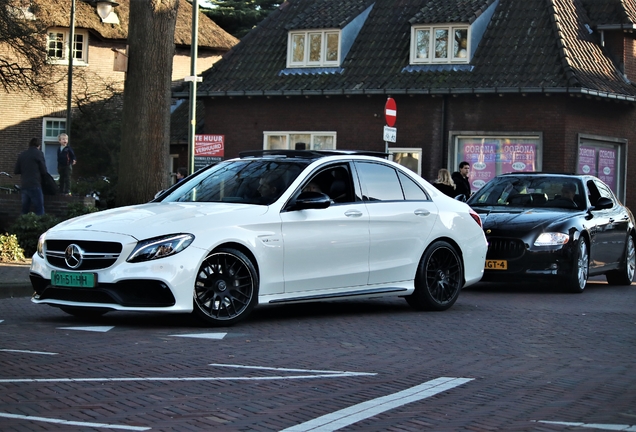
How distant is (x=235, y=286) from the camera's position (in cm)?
1034

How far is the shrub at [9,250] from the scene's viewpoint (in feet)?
55.8

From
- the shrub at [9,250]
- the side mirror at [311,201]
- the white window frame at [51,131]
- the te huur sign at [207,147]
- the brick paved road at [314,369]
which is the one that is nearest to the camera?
the brick paved road at [314,369]

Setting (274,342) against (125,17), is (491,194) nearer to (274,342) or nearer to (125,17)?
(274,342)

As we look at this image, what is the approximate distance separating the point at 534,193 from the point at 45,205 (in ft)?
29.2

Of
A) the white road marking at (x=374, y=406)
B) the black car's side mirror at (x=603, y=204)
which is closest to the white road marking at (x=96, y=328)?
the white road marking at (x=374, y=406)

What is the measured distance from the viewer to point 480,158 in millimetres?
31656

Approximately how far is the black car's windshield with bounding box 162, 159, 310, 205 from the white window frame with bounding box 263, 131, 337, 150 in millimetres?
22108

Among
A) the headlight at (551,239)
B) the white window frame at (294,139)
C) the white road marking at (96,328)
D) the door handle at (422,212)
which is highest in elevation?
the white window frame at (294,139)

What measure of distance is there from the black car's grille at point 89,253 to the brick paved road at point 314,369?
1.95 feet

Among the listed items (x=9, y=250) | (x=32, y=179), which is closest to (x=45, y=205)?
(x=32, y=179)

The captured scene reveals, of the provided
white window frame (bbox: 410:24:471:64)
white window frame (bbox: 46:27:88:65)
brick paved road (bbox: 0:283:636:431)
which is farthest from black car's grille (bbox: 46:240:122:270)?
white window frame (bbox: 46:27:88:65)

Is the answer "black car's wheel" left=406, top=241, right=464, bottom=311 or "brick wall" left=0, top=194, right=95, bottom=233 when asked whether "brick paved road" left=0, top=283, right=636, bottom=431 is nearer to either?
"black car's wheel" left=406, top=241, right=464, bottom=311

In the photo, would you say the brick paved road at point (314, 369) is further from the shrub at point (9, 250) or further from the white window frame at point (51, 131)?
the white window frame at point (51, 131)

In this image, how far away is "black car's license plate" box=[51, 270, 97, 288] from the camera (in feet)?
32.8
